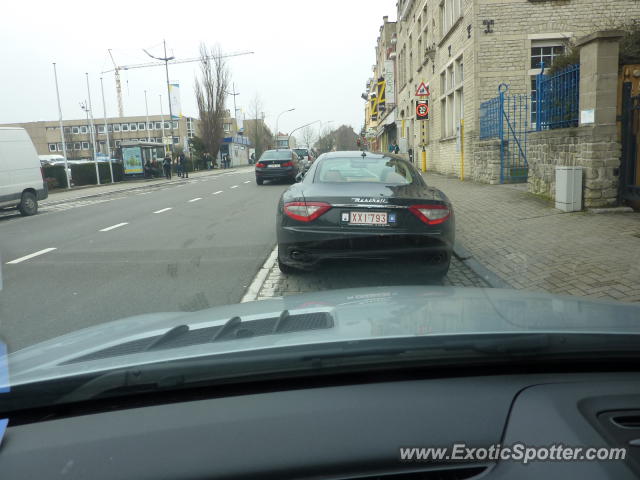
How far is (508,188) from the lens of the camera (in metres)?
15.0

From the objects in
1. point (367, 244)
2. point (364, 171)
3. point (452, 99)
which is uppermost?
point (452, 99)

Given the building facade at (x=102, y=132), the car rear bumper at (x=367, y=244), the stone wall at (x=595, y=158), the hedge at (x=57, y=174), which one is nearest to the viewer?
the car rear bumper at (x=367, y=244)

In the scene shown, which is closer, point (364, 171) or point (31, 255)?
point (364, 171)

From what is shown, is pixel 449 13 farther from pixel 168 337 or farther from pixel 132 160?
pixel 132 160

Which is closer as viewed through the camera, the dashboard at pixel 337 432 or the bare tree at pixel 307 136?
the dashboard at pixel 337 432

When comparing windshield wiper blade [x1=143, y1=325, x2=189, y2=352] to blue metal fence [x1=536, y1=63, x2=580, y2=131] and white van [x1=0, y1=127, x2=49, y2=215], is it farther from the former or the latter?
white van [x1=0, y1=127, x2=49, y2=215]

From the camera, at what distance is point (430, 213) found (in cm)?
574

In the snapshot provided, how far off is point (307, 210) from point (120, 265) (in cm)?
338

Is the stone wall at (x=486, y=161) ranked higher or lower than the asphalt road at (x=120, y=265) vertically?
higher

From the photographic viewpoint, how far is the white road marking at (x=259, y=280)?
5.82 m

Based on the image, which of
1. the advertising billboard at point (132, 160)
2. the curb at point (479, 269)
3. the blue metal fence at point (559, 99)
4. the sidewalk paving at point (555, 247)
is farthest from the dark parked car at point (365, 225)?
the advertising billboard at point (132, 160)

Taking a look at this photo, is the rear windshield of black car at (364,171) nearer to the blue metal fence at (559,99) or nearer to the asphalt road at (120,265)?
the asphalt road at (120,265)

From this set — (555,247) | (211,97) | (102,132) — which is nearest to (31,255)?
(555,247)

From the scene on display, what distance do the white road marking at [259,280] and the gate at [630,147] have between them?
614 centimetres
